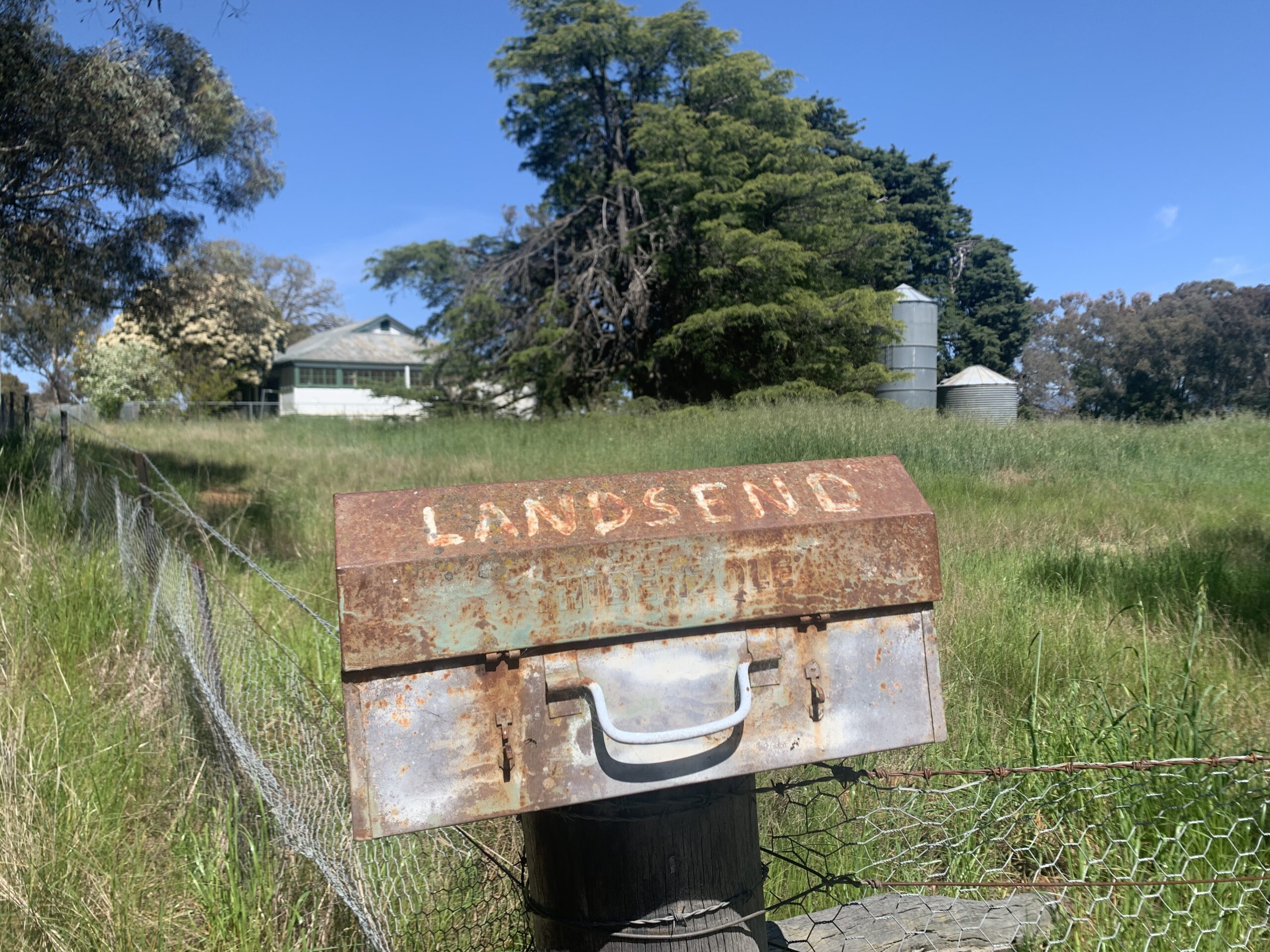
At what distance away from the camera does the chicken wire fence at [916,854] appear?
6.01ft

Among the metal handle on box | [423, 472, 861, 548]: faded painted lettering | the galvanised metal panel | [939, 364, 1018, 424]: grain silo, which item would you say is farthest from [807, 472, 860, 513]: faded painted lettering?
the galvanised metal panel

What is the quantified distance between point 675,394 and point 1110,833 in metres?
20.2

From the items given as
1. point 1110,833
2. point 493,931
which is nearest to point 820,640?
point 493,931

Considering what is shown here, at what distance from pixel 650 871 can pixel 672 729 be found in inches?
10.0

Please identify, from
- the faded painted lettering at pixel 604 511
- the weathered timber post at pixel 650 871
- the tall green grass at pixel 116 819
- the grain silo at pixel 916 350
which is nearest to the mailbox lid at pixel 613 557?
the faded painted lettering at pixel 604 511

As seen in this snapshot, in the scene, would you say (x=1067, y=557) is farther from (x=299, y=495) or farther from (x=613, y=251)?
(x=613, y=251)

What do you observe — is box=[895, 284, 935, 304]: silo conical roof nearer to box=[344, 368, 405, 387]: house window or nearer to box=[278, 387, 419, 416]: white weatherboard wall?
box=[278, 387, 419, 416]: white weatherboard wall

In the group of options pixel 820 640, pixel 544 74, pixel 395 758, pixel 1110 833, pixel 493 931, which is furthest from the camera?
pixel 544 74

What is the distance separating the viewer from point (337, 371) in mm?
43812

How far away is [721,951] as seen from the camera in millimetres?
1313

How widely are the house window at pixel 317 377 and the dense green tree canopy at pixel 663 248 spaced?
69.4 ft

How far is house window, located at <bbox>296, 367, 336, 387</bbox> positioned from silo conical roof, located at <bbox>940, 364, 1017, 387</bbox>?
98.5 feet

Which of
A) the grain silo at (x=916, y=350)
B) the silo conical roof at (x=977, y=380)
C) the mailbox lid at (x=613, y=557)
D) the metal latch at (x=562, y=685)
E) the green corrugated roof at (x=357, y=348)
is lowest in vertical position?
the metal latch at (x=562, y=685)

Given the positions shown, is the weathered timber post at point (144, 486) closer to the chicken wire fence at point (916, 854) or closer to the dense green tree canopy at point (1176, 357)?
the chicken wire fence at point (916, 854)
